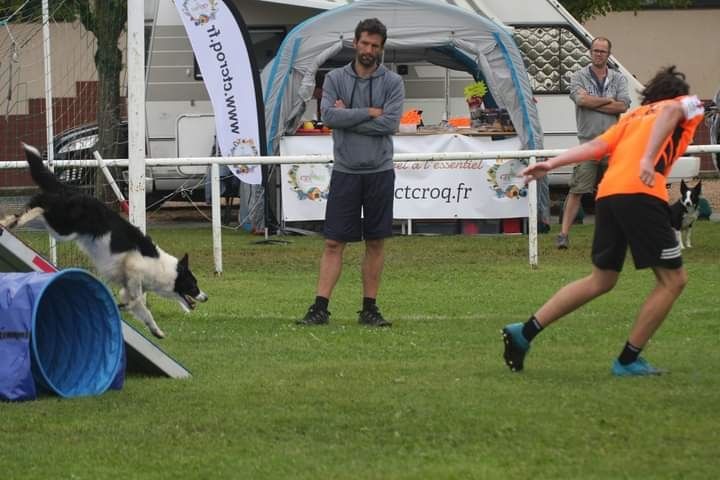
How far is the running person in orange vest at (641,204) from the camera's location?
712 cm

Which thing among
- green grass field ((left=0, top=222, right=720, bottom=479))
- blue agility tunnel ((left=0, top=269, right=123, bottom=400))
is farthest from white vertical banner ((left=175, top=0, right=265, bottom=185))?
blue agility tunnel ((left=0, top=269, right=123, bottom=400))

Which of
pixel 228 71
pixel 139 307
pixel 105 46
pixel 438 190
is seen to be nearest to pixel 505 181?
pixel 438 190

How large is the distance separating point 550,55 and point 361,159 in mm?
11040

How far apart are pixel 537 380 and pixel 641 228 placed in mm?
996

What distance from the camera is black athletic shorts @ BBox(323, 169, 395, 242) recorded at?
9.62 meters

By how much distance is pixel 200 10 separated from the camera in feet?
54.6

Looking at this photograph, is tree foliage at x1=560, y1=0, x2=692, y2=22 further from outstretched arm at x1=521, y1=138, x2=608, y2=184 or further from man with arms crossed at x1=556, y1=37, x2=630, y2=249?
outstretched arm at x1=521, y1=138, x2=608, y2=184

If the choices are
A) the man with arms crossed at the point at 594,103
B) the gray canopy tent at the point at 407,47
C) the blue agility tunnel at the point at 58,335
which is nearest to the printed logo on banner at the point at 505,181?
the gray canopy tent at the point at 407,47

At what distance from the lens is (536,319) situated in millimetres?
7566

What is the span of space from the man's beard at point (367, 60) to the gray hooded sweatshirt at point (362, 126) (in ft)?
0.37

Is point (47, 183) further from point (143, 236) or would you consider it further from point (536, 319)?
point (536, 319)

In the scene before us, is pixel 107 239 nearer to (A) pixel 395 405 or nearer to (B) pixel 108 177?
(A) pixel 395 405

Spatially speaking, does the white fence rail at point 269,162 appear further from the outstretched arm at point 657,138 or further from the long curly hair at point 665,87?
the outstretched arm at point 657,138

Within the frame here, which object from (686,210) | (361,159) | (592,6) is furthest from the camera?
(592,6)
